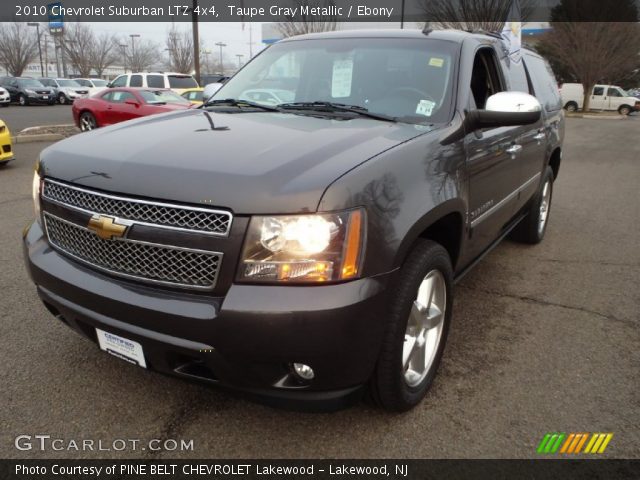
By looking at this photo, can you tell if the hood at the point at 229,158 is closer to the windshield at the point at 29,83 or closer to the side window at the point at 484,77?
the side window at the point at 484,77

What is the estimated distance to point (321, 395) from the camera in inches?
78.3

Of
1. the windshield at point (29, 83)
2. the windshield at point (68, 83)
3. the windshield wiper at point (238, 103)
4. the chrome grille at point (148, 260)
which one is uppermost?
the windshield wiper at point (238, 103)

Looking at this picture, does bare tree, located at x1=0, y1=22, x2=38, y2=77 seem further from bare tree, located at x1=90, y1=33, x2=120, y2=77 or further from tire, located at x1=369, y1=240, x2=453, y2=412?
tire, located at x1=369, y1=240, x2=453, y2=412

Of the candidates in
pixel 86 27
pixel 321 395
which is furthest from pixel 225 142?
pixel 86 27

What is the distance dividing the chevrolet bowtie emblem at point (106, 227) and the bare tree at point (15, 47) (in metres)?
66.5

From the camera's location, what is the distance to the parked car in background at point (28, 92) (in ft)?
100

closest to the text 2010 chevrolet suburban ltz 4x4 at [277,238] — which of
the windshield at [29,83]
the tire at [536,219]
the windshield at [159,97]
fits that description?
the tire at [536,219]

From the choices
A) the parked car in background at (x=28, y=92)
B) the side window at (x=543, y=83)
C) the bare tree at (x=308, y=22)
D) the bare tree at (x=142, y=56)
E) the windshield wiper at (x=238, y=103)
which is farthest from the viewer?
the bare tree at (x=142, y=56)

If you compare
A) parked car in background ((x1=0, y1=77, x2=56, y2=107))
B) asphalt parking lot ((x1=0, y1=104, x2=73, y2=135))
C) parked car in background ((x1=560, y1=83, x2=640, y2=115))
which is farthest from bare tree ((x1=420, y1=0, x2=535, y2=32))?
parked car in background ((x1=0, y1=77, x2=56, y2=107))

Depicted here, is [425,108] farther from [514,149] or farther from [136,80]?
[136,80]

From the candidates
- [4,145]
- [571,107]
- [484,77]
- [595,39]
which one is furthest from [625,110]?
[484,77]

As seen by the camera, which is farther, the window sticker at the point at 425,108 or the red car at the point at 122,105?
the red car at the point at 122,105

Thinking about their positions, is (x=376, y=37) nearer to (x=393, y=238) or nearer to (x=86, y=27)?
(x=393, y=238)

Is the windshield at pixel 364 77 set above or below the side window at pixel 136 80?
above
